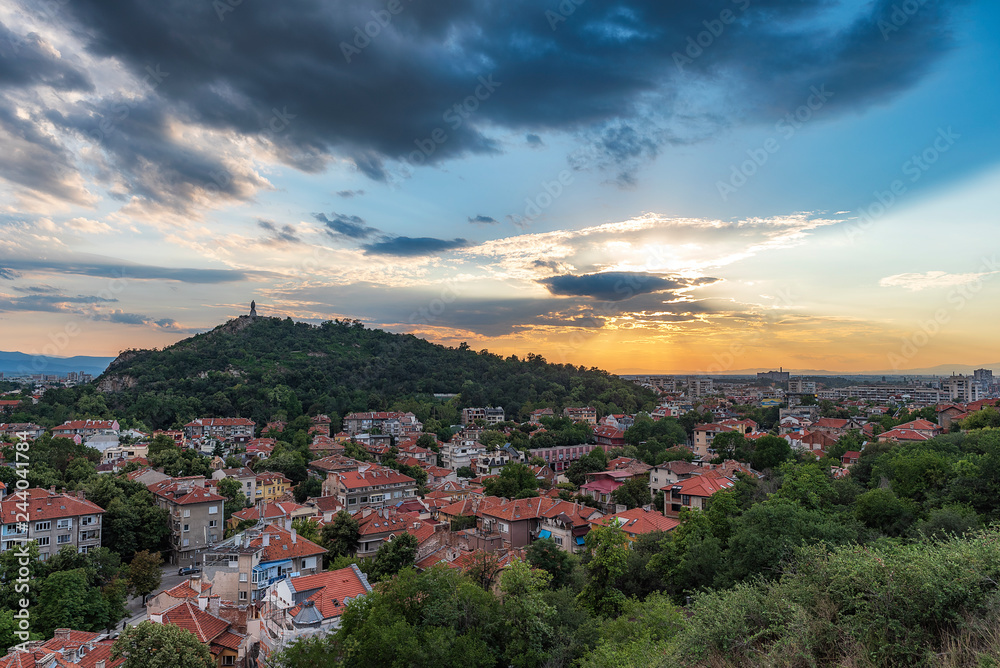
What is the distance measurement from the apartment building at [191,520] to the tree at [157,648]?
16.2m

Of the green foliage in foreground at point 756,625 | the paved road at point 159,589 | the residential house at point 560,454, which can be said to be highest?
the green foliage in foreground at point 756,625

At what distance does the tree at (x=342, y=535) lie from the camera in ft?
81.8

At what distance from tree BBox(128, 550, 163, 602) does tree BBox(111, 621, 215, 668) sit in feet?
36.9

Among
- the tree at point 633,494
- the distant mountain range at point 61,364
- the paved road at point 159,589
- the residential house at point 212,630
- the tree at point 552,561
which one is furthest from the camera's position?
the distant mountain range at point 61,364

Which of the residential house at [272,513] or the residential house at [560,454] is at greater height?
the residential house at [272,513]

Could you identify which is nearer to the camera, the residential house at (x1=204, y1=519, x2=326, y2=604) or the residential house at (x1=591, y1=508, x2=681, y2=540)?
the residential house at (x1=204, y1=519, x2=326, y2=604)

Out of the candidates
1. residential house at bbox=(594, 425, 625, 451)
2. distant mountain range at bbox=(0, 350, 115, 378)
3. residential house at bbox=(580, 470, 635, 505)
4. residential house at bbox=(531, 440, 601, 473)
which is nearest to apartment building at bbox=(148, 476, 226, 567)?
residential house at bbox=(580, 470, 635, 505)

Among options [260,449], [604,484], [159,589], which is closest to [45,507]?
[159,589]

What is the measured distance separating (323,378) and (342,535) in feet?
184

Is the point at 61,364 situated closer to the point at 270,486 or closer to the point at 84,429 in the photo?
the point at 84,429

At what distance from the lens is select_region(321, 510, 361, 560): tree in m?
24.9

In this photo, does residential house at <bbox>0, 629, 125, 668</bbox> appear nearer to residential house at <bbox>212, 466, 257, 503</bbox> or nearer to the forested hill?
residential house at <bbox>212, 466, 257, 503</bbox>

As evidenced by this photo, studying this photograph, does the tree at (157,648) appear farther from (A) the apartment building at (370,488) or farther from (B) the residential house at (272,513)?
(A) the apartment building at (370,488)

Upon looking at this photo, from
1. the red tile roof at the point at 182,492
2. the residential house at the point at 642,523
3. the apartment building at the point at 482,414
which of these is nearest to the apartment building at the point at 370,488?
the red tile roof at the point at 182,492
